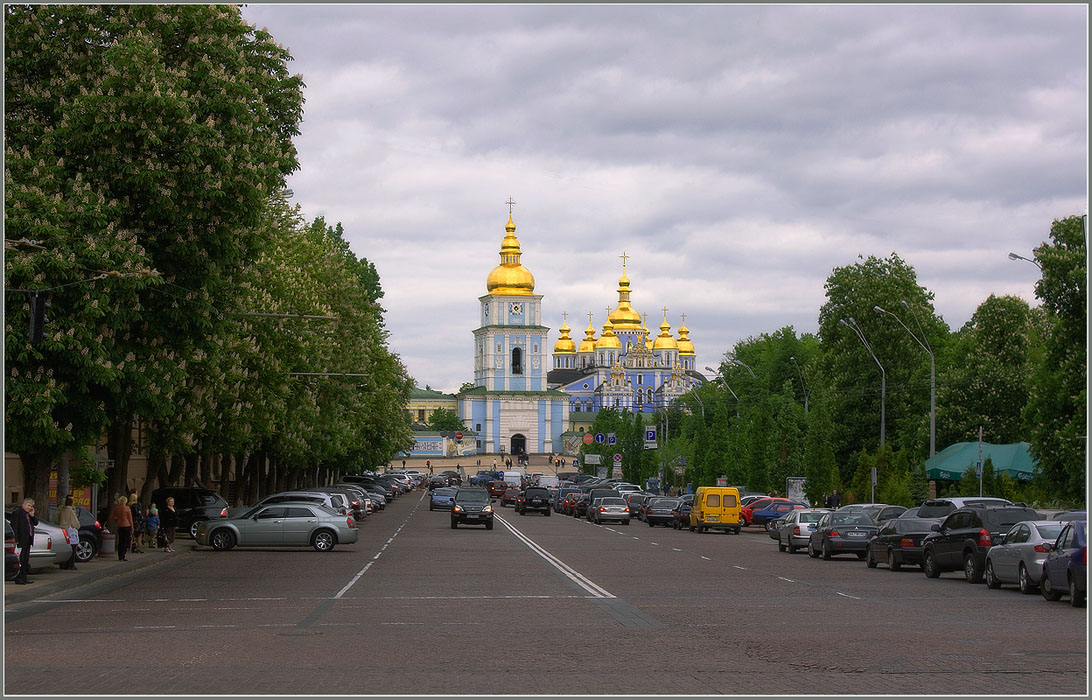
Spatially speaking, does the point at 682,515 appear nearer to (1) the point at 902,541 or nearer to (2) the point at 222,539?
(2) the point at 222,539

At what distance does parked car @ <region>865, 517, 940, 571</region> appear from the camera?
31.5 metres

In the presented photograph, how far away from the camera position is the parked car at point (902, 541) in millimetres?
31500

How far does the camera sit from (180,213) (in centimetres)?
2723

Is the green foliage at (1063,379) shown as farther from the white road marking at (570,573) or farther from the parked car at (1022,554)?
the parked car at (1022,554)

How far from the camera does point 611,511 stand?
66.6m

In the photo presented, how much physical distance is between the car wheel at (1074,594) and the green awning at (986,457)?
37463 mm

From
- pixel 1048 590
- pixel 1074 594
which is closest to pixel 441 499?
pixel 1048 590

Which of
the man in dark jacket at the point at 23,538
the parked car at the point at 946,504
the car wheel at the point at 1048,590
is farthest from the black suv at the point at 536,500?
the car wheel at the point at 1048,590

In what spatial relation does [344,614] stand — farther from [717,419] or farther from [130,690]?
[717,419]

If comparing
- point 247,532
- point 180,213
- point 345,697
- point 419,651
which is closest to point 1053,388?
point 247,532

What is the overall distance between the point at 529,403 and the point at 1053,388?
479 feet

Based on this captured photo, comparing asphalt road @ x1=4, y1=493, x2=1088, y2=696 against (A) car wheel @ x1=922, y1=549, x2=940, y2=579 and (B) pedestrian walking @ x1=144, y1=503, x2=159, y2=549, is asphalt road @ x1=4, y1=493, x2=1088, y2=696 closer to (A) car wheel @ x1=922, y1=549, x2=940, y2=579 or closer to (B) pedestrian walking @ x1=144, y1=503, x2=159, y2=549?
(A) car wheel @ x1=922, y1=549, x2=940, y2=579

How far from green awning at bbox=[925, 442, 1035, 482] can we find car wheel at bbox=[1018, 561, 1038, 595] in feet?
114

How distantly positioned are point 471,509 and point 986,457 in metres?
22.0
